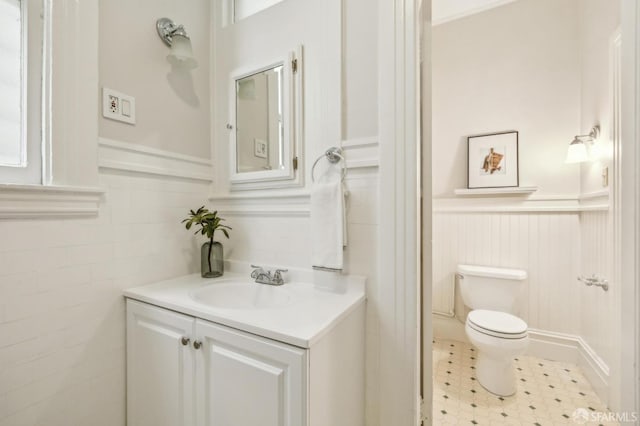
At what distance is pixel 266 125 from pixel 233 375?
3.70 ft

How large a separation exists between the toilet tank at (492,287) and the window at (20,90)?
255 cm

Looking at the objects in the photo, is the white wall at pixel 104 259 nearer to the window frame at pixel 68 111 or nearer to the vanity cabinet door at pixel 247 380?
the window frame at pixel 68 111

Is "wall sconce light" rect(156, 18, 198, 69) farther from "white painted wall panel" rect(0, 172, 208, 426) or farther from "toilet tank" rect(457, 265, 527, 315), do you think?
"toilet tank" rect(457, 265, 527, 315)

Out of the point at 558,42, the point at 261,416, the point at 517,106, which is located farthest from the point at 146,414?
the point at 558,42

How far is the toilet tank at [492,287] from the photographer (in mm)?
1905

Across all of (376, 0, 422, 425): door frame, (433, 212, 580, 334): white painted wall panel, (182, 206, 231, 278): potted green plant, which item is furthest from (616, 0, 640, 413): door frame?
(182, 206, 231, 278): potted green plant

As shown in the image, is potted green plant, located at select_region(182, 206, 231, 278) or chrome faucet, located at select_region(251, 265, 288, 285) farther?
potted green plant, located at select_region(182, 206, 231, 278)

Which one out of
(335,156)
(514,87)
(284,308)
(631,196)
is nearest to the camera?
(631,196)

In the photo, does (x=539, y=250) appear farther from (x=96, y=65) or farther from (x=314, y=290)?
(x=96, y=65)

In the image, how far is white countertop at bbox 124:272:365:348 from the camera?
770mm

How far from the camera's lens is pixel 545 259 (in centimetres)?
194

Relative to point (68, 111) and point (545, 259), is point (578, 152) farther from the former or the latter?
point (68, 111)

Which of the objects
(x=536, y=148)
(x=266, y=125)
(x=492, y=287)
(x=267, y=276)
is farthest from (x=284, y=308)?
(x=536, y=148)

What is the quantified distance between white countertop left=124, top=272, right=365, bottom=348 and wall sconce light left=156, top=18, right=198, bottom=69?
3.72 feet
